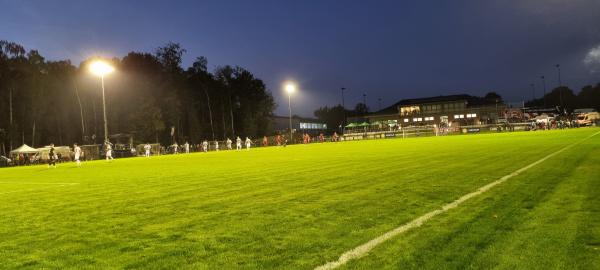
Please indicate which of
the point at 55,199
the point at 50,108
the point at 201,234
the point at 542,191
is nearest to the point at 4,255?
the point at 201,234

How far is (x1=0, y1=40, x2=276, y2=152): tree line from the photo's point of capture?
67188mm

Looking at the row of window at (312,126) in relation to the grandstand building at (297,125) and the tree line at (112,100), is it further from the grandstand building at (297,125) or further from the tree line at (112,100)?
the tree line at (112,100)

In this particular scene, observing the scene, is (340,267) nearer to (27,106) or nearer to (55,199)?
(55,199)

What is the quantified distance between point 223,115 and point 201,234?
3536 inches

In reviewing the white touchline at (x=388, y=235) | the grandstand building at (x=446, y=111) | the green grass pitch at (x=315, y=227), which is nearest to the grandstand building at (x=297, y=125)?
the grandstand building at (x=446, y=111)

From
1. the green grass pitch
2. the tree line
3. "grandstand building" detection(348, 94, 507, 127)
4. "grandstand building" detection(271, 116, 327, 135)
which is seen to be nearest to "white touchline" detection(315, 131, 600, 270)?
the green grass pitch

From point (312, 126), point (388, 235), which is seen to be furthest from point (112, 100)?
point (388, 235)

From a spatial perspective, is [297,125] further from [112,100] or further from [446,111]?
[112,100]

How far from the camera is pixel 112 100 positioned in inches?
2975

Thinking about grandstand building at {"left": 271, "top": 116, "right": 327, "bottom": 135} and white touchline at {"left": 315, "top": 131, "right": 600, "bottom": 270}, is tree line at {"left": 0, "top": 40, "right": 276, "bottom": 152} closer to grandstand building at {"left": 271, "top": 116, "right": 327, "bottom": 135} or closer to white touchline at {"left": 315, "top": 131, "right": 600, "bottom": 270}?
grandstand building at {"left": 271, "top": 116, "right": 327, "bottom": 135}

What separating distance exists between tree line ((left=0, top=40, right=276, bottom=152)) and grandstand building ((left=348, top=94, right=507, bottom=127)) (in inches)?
1586

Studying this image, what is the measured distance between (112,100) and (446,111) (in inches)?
2853

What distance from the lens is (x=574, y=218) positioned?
664 centimetres

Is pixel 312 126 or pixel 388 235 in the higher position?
pixel 312 126
